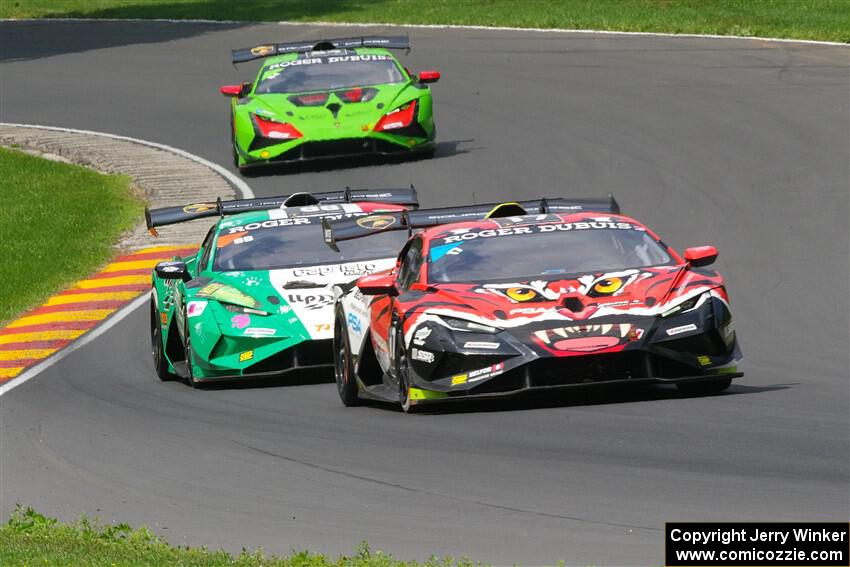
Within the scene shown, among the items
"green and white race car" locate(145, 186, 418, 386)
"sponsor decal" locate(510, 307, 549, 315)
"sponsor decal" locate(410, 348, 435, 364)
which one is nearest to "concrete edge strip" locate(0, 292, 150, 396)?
"green and white race car" locate(145, 186, 418, 386)

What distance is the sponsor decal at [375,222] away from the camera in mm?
13133

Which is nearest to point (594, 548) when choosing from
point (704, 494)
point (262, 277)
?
point (704, 494)

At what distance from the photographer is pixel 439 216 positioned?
1345cm

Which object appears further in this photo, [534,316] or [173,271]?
[173,271]

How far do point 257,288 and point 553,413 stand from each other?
3.56 meters

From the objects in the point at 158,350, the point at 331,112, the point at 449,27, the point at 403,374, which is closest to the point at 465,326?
the point at 403,374

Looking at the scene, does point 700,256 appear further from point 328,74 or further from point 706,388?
point 328,74

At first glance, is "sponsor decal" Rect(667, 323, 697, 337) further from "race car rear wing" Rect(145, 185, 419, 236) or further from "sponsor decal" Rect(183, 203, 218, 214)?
"sponsor decal" Rect(183, 203, 218, 214)

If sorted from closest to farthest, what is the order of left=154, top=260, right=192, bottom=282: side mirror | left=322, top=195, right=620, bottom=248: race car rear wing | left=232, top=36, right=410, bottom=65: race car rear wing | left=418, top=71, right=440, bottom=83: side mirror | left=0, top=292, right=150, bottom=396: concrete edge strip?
left=322, top=195, right=620, bottom=248: race car rear wing → left=154, top=260, right=192, bottom=282: side mirror → left=0, top=292, right=150, bottom=396: concrete edge strip → left=418, top=71, right=440, bottom=83: side mirror → left=232, top=36, right=410, bottom=65: race car rear wing

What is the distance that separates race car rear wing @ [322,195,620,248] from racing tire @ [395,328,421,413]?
190 cm

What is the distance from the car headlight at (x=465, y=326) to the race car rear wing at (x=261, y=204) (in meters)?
4.86

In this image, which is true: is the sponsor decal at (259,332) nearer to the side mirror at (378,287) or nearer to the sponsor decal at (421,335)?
the side mirror at (378,287)

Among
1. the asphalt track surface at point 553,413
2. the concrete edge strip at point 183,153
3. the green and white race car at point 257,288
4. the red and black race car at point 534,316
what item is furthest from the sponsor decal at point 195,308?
the concrete edge strip at point 183,153

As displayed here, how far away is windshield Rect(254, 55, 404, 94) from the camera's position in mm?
24906
